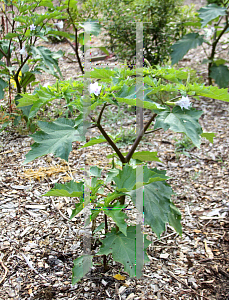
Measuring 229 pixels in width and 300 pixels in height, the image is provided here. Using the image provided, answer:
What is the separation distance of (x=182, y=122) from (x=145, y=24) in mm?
3020

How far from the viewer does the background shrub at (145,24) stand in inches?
151

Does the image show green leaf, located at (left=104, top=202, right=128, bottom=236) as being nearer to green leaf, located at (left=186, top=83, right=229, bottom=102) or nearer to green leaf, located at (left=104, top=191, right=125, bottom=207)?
green leaf, located at (left=104, top=191, right=125, bottom=207)

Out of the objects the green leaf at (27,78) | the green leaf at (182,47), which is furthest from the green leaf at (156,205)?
the green leaf at (182,47)

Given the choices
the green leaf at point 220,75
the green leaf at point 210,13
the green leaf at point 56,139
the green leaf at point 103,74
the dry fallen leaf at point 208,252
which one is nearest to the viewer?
the green leaf at point 56,139

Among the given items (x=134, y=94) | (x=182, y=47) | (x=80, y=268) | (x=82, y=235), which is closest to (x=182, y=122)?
(x=134, y=94)

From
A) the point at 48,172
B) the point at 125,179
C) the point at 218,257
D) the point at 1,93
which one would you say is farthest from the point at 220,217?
the point at 1,93

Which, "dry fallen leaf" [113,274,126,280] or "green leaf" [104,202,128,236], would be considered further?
"dry fallen leaf" [113,274,126,280]

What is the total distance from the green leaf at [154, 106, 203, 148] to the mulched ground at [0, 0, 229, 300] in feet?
2.95

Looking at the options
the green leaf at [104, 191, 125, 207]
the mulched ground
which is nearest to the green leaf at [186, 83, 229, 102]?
the green leaf at [104, 191, 125, 207]

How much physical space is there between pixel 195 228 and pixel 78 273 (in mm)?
1024

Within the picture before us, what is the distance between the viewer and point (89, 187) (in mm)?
Result: 1436

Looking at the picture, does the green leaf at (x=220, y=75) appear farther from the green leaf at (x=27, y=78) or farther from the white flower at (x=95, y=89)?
the white flower at (x=95, y=89)

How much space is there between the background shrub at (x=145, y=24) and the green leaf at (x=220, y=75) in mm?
716

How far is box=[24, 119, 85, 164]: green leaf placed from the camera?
47.6 inches
